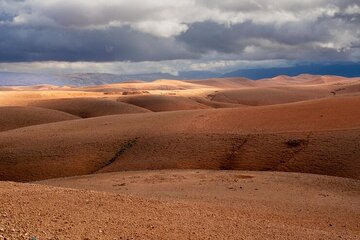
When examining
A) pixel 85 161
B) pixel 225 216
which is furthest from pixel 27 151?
pixel 225 216

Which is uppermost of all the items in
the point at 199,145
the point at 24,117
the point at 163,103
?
the point at 24,117

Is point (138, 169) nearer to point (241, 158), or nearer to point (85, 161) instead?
point (85, 161)

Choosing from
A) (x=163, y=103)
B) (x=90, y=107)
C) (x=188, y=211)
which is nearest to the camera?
(x=188, y=211)

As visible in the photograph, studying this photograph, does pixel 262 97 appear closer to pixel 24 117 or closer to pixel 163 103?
pixel 163 103

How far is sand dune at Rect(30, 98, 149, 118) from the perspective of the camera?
88062 mm

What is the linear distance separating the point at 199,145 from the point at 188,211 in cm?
2260

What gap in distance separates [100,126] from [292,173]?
A: 24500 millimetres

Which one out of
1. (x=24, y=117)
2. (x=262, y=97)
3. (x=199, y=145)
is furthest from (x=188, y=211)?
(x=262, y=97)

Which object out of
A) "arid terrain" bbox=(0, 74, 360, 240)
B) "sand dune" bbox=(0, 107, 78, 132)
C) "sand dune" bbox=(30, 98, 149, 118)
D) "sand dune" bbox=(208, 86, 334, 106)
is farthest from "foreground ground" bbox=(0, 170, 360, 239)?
"sand dune" bbox=(208, 86, 334, 106)

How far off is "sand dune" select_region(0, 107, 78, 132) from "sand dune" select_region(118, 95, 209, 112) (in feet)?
102

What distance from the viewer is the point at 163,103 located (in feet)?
354

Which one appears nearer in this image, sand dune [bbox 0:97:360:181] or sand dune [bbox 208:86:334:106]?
sand dune [bbox 0:97:360:181]

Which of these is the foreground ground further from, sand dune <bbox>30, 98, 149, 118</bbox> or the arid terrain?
sand dune <bbox>30, 98, 149, 118</bbox>

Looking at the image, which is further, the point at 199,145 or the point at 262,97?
the point at 262,97
